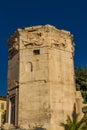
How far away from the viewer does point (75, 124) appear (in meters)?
26.7

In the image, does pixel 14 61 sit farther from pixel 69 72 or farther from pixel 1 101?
pixel 1 101

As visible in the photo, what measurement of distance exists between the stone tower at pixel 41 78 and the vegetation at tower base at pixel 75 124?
0.57m

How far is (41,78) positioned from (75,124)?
487 cm

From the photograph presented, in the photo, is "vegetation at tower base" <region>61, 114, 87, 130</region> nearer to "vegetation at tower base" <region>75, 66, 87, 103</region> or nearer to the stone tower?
the stone tower

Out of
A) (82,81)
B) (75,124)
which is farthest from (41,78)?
(82,81)

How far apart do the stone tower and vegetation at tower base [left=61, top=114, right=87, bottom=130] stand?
1.86 feet

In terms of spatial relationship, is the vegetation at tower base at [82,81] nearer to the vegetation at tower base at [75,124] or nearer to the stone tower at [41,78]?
the stone tower at [41,78]

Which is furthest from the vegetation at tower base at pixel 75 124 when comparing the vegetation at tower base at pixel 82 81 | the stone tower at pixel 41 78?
the vegetation at tower base at pixel 82 81

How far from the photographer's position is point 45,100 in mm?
28062

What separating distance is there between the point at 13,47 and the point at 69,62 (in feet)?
17.2

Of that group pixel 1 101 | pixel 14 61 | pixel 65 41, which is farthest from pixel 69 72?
pixel 1 101

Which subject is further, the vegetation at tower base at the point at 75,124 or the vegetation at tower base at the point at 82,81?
the vegetation at tower base at the point at 82,81

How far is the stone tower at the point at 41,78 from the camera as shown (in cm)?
2800

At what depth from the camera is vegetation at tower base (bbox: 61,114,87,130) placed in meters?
26.6
